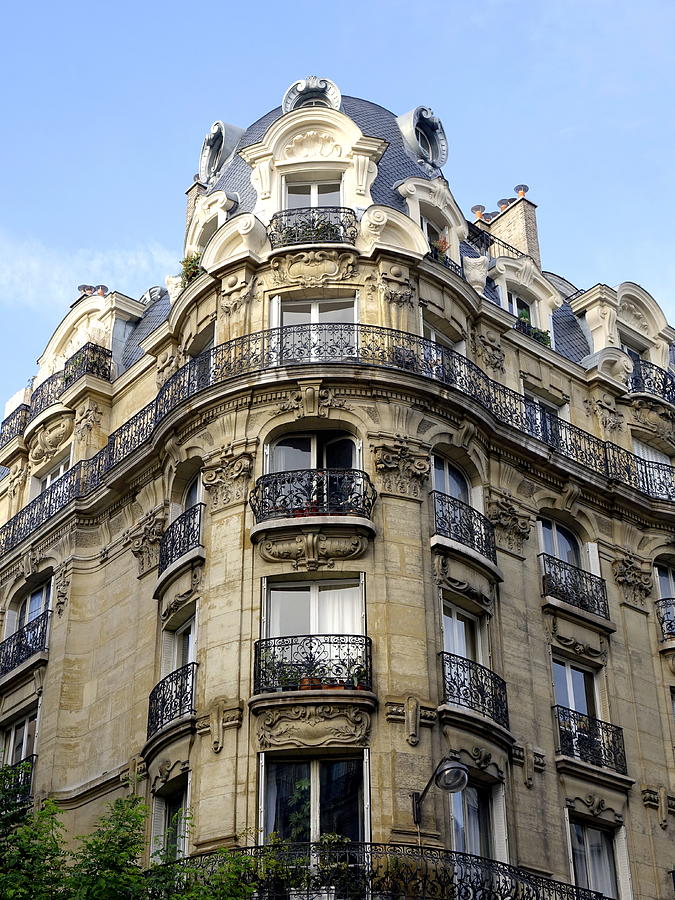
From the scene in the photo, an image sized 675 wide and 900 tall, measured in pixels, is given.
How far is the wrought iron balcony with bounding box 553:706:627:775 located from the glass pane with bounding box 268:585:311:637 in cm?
471

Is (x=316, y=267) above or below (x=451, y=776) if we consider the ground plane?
above

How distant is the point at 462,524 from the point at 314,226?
20.3 ft

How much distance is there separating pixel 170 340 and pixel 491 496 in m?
7.01

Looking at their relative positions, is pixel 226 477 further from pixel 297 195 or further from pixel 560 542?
pixel 560 542

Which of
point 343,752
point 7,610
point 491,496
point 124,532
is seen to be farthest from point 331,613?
point 7,610

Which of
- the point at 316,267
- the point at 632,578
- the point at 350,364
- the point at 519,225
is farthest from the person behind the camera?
the point at 519,225

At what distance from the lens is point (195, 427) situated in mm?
24562

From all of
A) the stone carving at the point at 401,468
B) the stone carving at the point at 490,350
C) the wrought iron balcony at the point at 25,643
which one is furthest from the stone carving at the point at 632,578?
the wrought iron balcony at the point at 25,643

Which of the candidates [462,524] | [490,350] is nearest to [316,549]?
[462,524]

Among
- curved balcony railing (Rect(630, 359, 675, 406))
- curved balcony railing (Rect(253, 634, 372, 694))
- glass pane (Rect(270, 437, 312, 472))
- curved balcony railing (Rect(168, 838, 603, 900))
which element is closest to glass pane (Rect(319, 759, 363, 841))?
curved balcony railing (Rect(168, 838, 603, 900))

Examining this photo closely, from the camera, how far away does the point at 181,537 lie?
78.4 feet

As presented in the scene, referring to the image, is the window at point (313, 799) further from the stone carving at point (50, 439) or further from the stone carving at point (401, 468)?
the stone carving at point (50, 439)

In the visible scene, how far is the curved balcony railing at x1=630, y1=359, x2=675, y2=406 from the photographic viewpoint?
29984 mm

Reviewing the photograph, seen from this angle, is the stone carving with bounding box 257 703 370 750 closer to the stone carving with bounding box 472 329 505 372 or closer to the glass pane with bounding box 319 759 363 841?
the glass pane with bounding box 319 759 363 841
